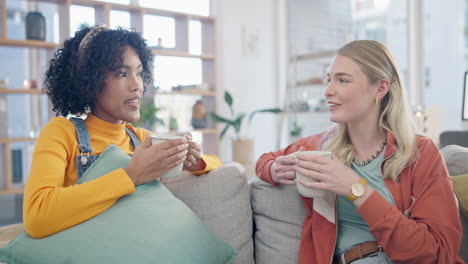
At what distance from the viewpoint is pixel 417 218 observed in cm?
121

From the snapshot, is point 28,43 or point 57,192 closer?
point 57,192

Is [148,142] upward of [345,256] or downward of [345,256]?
upward

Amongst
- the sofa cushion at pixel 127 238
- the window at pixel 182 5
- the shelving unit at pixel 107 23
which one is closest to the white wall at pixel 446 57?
the shelving unit at pixel 107 23

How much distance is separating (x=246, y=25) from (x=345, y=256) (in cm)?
453

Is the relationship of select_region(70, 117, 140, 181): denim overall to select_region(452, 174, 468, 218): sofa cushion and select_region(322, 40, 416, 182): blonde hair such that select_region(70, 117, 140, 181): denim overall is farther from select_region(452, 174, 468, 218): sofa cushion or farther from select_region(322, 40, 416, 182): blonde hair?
select_region(452, 174, 468, 218): sofa cushion

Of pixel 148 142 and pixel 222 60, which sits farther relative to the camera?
pixel 222 60

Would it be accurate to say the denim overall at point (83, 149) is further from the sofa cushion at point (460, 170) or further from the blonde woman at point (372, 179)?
the sofa cushion at point (460, 170)

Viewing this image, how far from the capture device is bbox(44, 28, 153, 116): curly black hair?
1419 millimetres

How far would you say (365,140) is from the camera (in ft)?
4.75

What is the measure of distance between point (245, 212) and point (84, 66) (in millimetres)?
743

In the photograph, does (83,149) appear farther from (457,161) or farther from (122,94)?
(457,161)

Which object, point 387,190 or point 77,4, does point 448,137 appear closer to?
point 387,190

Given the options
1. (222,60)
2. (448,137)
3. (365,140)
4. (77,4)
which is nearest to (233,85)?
(222,60)

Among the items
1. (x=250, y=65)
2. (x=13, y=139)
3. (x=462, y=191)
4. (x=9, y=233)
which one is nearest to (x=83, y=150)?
(x=9, y=233)
